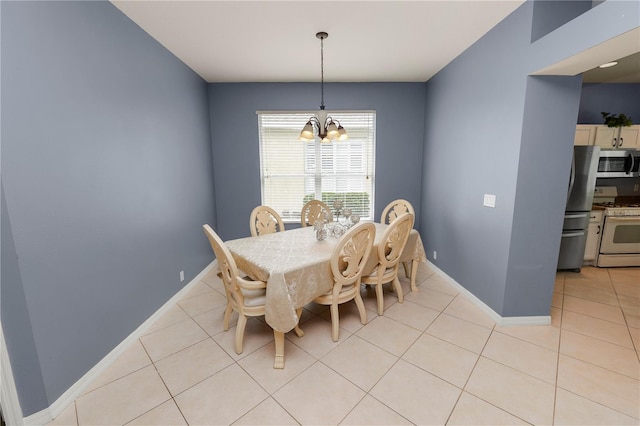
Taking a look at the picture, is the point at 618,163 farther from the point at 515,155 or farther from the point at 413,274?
the point at 413,274

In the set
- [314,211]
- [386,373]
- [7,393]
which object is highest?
[314,211]

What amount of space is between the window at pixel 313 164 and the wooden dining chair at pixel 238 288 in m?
2.28

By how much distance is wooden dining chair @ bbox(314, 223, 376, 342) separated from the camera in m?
2.07

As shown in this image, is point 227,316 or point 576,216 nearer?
point 227,316

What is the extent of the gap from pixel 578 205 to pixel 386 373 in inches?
139

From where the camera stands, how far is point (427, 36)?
256 centimetres

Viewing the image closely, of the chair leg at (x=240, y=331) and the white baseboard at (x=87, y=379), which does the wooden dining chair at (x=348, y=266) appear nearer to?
the chair leg at (x=240, y=331)

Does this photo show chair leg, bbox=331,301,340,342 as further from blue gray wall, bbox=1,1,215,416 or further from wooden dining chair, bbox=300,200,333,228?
blue gray wall, bbox=1,1,215,416

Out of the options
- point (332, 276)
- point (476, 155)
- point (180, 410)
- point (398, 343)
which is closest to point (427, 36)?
point (476, 155)

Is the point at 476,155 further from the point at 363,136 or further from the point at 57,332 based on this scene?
the point at 57,332

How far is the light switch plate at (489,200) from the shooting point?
8.24 feet

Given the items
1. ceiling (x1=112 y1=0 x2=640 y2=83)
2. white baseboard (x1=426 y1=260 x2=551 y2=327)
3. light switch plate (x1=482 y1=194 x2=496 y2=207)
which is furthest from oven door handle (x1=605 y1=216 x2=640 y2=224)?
light switch plate (x1=482 y1=194 x2=496 y2=207)

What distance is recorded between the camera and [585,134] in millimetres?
3619

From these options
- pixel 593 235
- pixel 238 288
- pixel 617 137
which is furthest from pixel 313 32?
pixel 593 235
